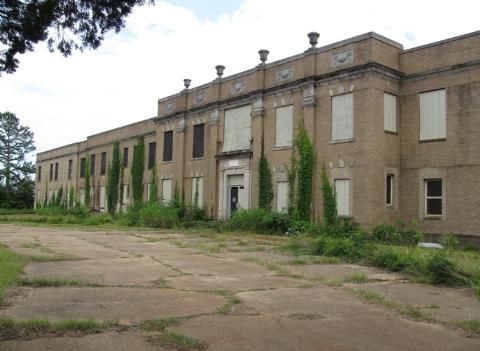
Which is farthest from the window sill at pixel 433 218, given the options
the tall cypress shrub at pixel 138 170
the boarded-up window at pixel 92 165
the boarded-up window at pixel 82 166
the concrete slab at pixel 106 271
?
the boarded-up window at pixel 82 166

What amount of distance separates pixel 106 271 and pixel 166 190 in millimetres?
22086

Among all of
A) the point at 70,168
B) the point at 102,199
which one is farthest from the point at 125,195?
the point at 70,168

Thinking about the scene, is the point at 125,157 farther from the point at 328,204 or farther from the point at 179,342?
the point at 179,342

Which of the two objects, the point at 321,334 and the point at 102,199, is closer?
the point at 321,334

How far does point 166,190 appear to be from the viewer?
32.0 m

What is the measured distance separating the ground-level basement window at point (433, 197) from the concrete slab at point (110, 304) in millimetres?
13976

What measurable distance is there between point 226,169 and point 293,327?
21073 millimetres

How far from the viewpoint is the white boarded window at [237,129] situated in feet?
85.3

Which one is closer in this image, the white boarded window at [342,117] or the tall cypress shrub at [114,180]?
the white boarded window at [342,117]

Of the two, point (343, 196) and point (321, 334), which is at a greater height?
point (343, 196)

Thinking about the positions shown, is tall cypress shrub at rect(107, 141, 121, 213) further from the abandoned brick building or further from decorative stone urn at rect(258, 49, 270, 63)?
decorative stone urn at rect(258, 49, 270, 63)

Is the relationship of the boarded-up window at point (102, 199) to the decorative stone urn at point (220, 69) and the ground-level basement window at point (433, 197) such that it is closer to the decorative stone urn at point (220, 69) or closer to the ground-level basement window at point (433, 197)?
the decorative stone urn at point (220, 69)

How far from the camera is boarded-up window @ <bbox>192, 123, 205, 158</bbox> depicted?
2922 cm

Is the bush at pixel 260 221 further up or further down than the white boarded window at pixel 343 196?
further down
